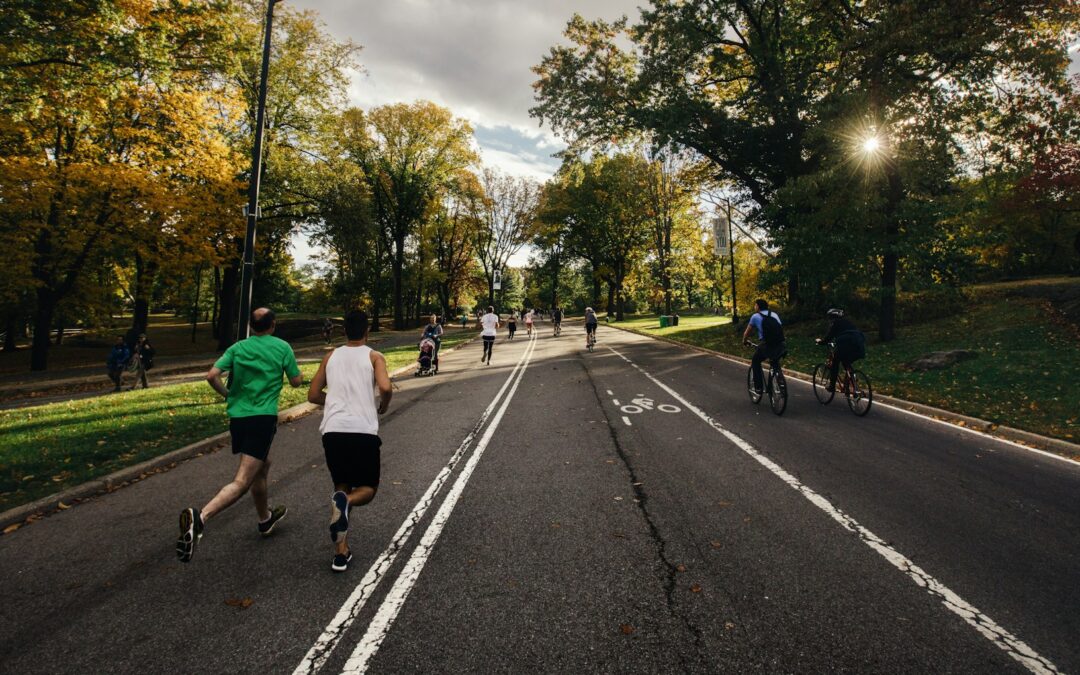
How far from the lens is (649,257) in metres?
48.8

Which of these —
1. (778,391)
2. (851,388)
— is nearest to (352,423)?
(778,391)

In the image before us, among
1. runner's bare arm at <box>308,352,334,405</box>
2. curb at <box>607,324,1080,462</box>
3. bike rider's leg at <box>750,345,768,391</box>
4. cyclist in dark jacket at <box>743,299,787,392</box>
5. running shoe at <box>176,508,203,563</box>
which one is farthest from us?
bike rider's leg at <box>750,345,768,391</box>

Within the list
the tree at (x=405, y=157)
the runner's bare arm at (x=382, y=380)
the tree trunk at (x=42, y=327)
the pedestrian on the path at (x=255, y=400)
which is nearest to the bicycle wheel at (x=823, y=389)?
the runner's bare arm at (x=382, y=380)


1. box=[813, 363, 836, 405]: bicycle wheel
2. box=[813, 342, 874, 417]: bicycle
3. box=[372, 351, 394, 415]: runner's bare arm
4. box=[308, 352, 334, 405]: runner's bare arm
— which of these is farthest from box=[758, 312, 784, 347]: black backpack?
box=[308, 352, 334, 405]: runner's bare arm

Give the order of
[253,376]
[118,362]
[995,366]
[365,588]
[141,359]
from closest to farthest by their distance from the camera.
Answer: [365,588], [253,376], [995,366], [118,362], [141,359]

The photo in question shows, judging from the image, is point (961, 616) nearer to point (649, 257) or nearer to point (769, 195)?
point (769, 195)

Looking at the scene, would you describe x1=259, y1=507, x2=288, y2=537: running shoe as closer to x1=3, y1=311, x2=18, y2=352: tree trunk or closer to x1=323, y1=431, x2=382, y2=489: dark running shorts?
x1=323, y1=431, x2=382, y2=489: dark running shorts

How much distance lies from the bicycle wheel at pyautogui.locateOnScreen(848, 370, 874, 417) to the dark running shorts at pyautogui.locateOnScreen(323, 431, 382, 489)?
8987mm

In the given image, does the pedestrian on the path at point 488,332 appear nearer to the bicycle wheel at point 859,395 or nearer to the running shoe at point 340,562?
the bicycle wheel at point 859,395

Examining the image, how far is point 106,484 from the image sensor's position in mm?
5570

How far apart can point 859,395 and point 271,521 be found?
9.82 m

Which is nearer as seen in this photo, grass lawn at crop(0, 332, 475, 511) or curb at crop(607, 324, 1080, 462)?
grass lawn at crop(0, 332, 475, 511)

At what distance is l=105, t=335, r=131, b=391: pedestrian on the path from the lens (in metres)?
13.3

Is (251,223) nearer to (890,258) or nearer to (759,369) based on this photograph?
(759,369)
